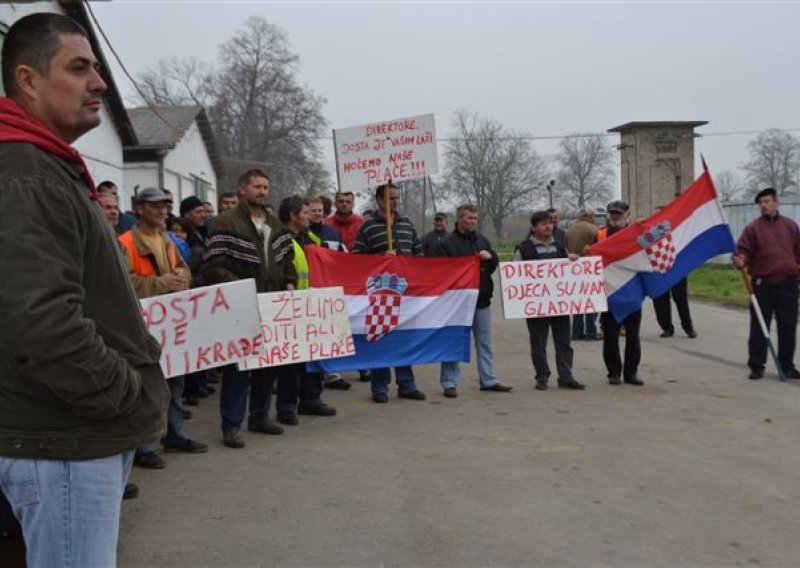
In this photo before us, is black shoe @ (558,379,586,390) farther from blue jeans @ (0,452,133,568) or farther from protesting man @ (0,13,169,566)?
blue jeans @ (0,452,133,568)

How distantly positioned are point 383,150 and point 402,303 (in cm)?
178

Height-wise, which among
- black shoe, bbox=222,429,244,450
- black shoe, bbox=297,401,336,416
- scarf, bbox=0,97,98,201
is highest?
scarf, bbox=0,97,98,201

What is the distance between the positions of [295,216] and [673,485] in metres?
4.48

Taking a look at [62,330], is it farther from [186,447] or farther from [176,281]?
[186,447]

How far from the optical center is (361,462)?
5652mm

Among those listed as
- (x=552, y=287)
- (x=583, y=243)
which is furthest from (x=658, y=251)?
(x=583, y=243)

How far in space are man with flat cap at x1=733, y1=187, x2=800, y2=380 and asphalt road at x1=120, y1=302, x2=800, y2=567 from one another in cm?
82

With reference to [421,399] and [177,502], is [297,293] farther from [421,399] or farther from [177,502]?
[177,502]

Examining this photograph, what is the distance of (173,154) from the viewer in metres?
28.1

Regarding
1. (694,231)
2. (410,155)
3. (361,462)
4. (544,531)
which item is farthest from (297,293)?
(694,231)

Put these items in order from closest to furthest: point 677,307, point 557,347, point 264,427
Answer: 1. point 264,427
2. point 557,347
3. point 677,307

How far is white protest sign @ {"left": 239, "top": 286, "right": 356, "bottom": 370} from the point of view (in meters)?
6.65

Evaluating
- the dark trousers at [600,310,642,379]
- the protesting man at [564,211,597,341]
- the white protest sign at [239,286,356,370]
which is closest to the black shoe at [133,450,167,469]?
the white protest sign at [239,286,356,370]

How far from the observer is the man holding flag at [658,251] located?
28.5 feet
